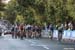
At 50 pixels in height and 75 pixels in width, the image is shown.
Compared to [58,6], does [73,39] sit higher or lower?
lower

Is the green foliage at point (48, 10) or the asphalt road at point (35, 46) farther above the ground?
the green foliage at point (48, 10)

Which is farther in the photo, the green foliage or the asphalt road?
the green foliage

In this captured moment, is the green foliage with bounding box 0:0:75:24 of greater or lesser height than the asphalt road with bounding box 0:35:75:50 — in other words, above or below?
above

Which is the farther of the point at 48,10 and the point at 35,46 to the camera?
the point at 48,10

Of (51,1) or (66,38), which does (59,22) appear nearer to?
(51,1)

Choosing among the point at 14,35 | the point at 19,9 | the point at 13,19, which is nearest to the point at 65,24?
the point at 14,35

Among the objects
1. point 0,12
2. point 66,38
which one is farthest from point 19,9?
point 0,12

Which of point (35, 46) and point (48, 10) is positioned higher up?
point (48, 10)

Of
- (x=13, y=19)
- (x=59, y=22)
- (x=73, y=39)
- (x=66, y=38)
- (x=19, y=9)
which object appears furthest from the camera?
→ (x=13, y=19)

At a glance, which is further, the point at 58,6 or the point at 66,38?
the point at 58,6

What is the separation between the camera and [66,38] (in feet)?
113

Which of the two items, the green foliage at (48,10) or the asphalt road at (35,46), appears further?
the green foliage at (48,10)

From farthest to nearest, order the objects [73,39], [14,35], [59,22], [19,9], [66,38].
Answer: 1. [19,9]
2. [14,35]
3. [59,22]
4. [66,38]
5. [73,39]

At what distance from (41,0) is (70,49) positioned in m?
25.0
